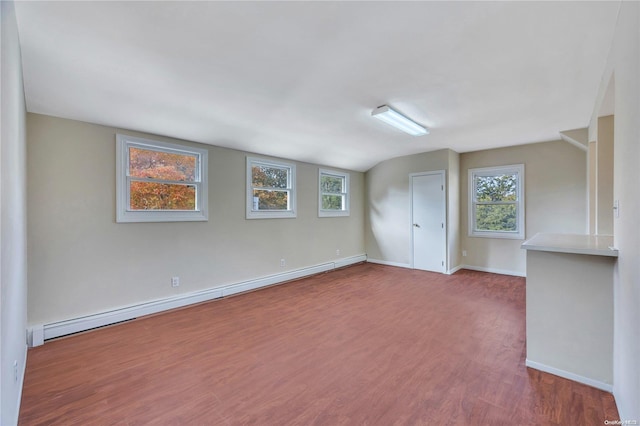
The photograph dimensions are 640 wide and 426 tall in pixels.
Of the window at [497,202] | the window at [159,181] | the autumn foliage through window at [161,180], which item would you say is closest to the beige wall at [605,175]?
the window at [497,202]

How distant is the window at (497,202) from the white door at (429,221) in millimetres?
759

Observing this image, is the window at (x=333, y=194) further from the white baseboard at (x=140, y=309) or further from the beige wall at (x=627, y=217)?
the beige wall at (x=627, y=217)

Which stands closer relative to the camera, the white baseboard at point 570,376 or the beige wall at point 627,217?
the beige wall at point 627,217

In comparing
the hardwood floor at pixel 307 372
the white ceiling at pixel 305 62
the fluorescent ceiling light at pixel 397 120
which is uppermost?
the white ceiling at pixel 305 62

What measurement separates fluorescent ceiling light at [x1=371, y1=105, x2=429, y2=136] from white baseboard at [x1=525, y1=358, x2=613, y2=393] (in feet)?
9.08

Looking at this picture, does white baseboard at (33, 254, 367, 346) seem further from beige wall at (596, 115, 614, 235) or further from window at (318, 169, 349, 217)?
beige wall at (596, 115, 614, 235)

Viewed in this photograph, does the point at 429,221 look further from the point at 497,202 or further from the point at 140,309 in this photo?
the point at 140,309

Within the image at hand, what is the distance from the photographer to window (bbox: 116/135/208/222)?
3219 millimetres

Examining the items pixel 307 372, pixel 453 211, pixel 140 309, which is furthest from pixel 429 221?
pixel 140 309

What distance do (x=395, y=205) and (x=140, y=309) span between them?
16.3ft

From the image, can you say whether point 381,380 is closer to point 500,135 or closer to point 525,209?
point 500,135

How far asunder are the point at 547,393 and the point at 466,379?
51 cm

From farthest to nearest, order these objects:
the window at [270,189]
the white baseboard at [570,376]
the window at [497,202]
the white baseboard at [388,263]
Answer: the white baseboard at [388,263], the window at [497,202], the window at [270,189], the white baseboard at [570,376]

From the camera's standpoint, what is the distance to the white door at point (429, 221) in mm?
5324
